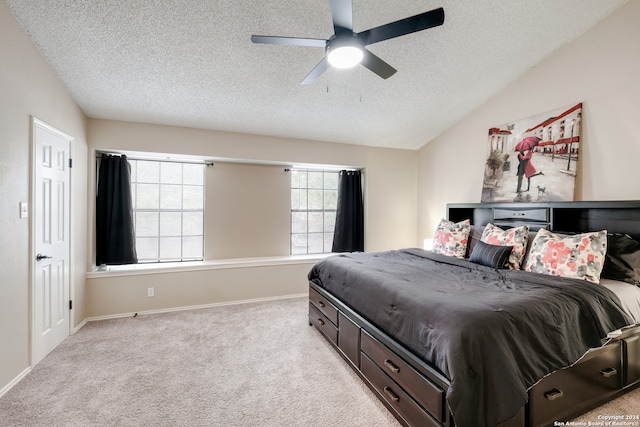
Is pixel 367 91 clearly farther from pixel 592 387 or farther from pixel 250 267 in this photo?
pixel 592 387

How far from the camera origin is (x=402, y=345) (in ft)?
5.86

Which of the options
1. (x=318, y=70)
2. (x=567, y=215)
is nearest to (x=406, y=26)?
(x=318, y=70)

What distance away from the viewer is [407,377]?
1.69 meters

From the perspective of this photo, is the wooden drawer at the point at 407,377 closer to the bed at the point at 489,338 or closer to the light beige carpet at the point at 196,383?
the bed at the point at 489,338

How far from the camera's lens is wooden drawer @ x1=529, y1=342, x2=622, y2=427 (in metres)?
1.61

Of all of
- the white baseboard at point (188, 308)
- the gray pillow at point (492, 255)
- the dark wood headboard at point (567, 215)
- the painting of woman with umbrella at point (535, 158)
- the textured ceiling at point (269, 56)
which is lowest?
the white baseboard at point (188, 308)

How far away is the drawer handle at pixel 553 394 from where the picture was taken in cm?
162

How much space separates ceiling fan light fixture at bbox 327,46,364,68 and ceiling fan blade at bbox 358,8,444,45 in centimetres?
8

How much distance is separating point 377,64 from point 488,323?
1.84 m

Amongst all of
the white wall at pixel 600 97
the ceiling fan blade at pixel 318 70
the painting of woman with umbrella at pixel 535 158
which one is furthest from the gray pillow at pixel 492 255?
the ceiling fan blade at pixel 318 70

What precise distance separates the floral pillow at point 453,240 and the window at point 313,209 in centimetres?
194

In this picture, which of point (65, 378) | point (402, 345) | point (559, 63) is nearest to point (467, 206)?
point (559, 63)

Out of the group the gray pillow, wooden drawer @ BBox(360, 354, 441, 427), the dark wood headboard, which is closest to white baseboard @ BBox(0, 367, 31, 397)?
wooden drawer @ BBox(360, 354, 441, 427)

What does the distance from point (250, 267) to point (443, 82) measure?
3.44 meters
